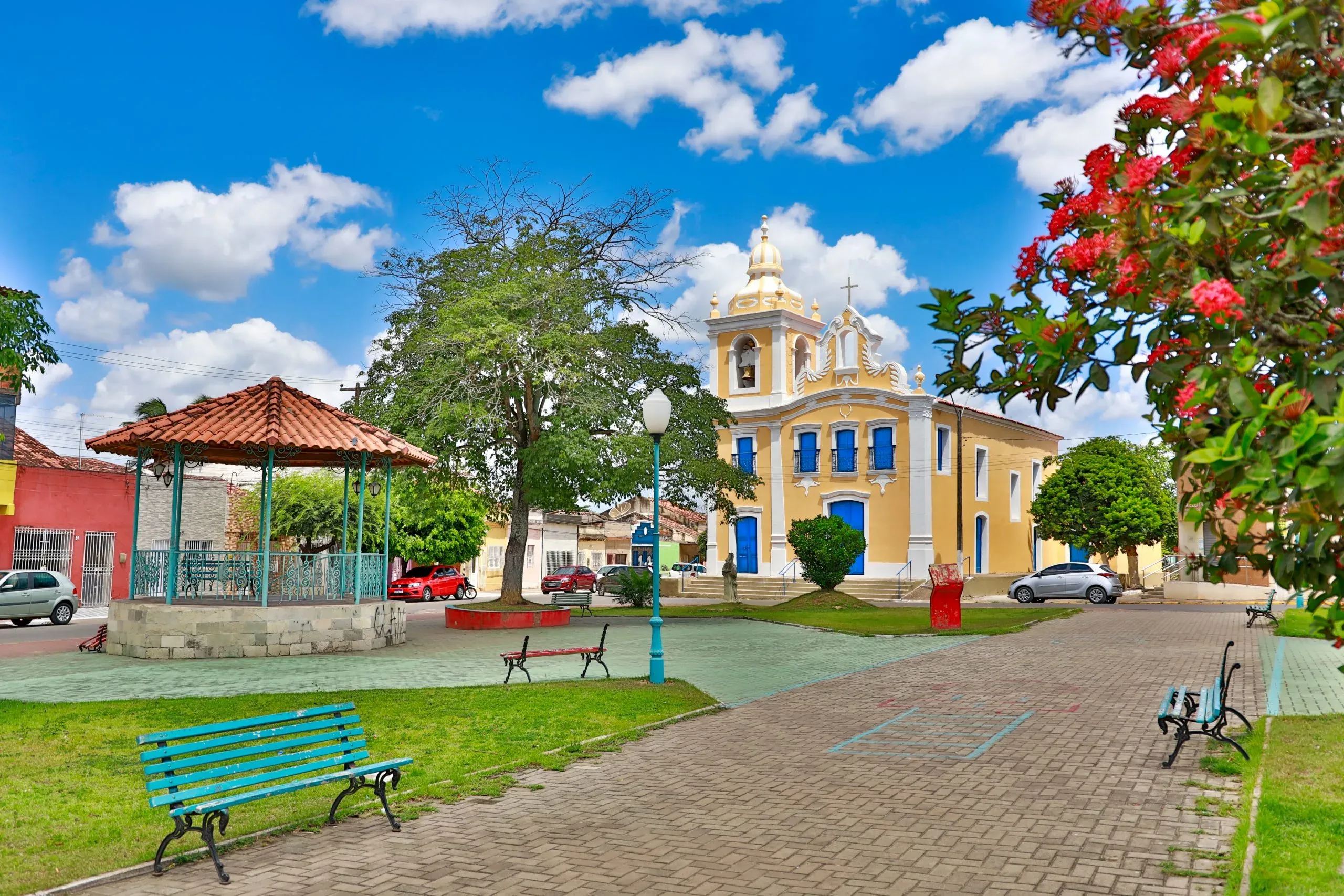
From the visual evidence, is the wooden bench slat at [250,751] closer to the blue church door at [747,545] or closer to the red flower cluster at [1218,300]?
the red flower cluster at [1218,300]

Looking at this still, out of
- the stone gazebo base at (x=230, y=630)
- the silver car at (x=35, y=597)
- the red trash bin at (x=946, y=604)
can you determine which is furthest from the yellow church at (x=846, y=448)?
the stone gazebo base at (x=230, y=630)

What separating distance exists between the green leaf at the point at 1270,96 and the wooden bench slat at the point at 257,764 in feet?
19.9

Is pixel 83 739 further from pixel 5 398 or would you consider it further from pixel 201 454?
pixel 5 398

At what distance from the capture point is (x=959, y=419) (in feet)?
131

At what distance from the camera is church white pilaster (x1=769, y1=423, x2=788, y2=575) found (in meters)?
43.9

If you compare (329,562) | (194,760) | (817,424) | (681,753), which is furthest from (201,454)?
(817,424)

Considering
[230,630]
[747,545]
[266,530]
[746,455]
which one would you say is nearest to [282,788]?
[230,630]

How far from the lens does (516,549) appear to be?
26.6 m

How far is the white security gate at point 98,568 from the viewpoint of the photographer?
3366cm

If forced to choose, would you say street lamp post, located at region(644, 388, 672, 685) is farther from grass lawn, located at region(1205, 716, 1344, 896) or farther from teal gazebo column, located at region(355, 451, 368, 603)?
teal gazebo column, located at region(355, 451, 368, 603)

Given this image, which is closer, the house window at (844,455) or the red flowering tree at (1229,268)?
the red flowering tree at (1229,268)

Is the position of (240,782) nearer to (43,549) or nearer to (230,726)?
(230,726)

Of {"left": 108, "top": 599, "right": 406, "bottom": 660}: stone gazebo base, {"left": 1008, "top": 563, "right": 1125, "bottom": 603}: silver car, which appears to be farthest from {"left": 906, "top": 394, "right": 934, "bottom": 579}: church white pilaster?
{"left": 108, "top": 599, "right": 406, "bottom": 660}: stone gazebo base

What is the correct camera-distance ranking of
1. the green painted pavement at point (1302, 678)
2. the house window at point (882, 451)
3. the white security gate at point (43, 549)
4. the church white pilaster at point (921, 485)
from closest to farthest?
1. the green painted pavement at point (1302, 678)
2. the white security gate at point (43, 549)
3. the church white pilaster at point (921, 485)
4. the house window at point (882, 451)
